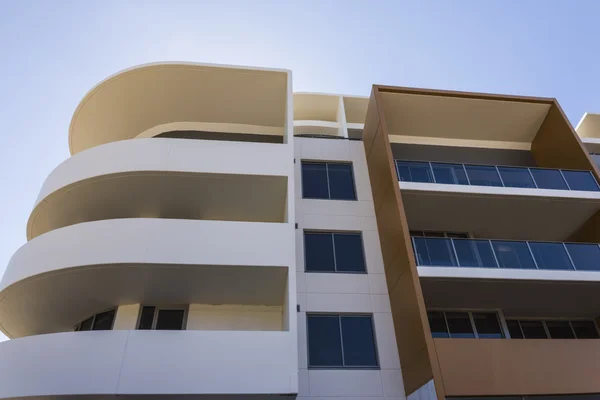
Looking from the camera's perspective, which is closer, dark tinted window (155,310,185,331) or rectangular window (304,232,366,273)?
dark tinted window (155,310,185,331)

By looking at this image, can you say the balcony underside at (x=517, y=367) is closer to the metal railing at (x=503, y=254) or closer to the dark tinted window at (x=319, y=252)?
the metal railing at (x=503, y=254)

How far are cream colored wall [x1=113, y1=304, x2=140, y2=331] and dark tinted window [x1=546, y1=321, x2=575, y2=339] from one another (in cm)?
1257

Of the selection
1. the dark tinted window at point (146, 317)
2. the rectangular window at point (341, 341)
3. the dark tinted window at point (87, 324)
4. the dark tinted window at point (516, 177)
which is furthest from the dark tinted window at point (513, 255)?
the dark tinted window at point (87, 324)

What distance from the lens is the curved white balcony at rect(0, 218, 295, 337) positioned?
432 inches

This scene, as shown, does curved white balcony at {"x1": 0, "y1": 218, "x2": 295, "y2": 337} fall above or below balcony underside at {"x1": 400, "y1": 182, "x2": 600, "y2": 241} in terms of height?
below

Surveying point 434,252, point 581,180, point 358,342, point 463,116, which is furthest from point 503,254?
point 463,116

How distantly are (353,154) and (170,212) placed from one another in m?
6.82

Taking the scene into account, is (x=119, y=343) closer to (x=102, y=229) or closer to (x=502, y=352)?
(x=102, y=229)

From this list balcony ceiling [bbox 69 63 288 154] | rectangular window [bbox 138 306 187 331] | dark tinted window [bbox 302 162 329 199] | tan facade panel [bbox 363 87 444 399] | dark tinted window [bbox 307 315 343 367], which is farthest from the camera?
balcony ceiling [bbox 69 63 288 154]

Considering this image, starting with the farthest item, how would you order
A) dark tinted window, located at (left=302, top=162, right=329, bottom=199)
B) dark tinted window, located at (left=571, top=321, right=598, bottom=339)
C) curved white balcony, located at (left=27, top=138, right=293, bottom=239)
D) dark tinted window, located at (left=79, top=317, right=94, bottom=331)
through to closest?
dark tinted window, located at (left=302, top=162, right=329, bottom=199)
dark tinted window, located at (left=571, top=321, right=598, bottom=339)
dark tinted window, located at (left=79, top=317, right=94, bottom=331)
curved white balcony, located at (left=27, top=138, right=293, bottom=239)

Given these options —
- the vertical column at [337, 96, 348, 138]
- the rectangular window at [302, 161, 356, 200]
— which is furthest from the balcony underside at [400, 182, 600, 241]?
the vertical column at [337, 96, 348, 138]

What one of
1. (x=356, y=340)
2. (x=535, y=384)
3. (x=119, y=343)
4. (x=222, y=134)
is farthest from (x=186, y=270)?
(x=535, y=384)

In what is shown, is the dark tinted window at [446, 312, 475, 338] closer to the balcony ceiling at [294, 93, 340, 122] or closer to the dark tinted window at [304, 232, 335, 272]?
the dark tinted window at [304, 232, 335, 272]

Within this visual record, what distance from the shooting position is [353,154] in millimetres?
16078
